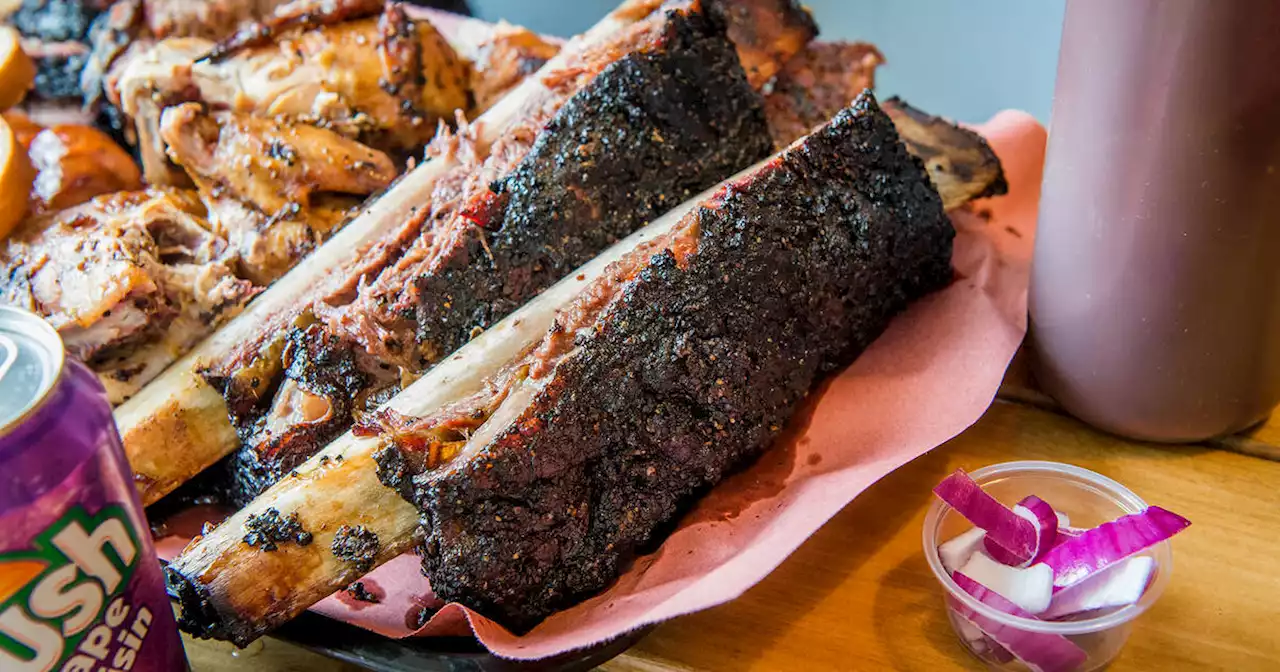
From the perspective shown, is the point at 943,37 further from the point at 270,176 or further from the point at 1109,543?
the point at 1109,543

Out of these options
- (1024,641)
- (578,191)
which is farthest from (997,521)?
(578,191)

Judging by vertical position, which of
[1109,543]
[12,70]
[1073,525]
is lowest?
[1073,525]

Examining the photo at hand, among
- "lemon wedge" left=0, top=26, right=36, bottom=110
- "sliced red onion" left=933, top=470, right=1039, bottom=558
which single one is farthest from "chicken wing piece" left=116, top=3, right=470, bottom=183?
"sliced red onion" left=933, top=470, right=1039, bottom=558

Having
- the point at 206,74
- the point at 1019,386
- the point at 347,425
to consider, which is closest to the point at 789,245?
the point at 1019,386

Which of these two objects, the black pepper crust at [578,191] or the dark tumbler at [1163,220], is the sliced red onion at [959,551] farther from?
the black pepper crust at [578,191]

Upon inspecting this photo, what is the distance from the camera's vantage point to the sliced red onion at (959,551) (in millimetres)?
1476

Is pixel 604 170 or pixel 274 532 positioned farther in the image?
pixel 604 170

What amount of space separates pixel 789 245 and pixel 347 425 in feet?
2.66

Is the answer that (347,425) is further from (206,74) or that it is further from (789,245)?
(206,74)

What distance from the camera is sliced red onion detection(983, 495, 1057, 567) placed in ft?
4.76

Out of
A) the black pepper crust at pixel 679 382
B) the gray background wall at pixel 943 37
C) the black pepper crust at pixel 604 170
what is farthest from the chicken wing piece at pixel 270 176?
the gray background wall at pixel 943 37

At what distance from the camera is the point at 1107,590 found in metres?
1.39

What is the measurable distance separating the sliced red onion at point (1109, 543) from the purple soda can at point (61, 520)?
123cm

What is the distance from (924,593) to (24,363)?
1277mm
